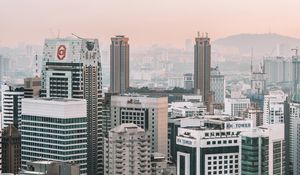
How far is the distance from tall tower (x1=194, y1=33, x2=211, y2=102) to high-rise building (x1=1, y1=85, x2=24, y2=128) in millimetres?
8974

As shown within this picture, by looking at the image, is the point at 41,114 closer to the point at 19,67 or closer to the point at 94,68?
the point at 94,68

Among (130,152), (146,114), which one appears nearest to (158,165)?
(130,152)

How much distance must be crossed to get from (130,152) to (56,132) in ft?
4.34

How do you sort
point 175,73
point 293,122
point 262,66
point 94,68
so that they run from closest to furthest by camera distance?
1. point 94,68
2. point 293,122
3. point 175,73
4. point 262,66

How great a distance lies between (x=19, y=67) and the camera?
15.6 metres

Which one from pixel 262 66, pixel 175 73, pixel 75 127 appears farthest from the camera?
pixel 262 66

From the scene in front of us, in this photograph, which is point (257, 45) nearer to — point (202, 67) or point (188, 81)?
point (188, 81)

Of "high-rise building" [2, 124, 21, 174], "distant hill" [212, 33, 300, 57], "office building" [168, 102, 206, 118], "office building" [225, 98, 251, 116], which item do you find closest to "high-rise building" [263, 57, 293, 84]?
"distant hill" [212, 33, 300, 57]

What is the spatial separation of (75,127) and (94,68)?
207 cm

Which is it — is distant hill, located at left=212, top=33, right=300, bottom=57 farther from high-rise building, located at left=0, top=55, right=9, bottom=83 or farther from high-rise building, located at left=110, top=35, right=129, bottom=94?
high-rise building, located at left=0, top=55, right=9, bottom=83

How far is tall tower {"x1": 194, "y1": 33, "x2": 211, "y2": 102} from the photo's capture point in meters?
23.5

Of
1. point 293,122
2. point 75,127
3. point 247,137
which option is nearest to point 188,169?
point 247,137

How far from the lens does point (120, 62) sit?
22.3 metres

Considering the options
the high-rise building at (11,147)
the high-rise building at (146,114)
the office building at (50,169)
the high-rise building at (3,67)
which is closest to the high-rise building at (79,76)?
the high-rise building at (146,114)
